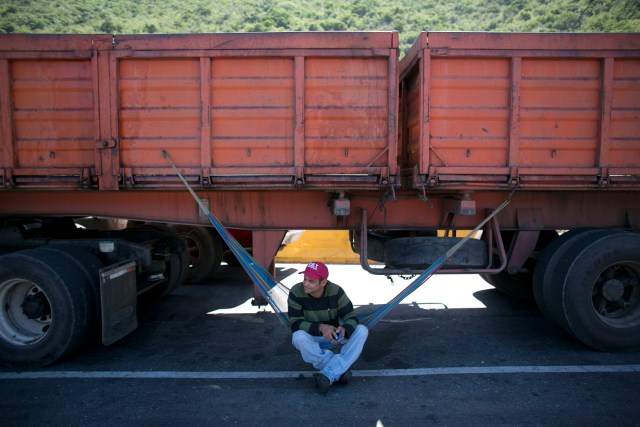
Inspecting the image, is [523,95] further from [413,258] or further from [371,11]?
[371,11]

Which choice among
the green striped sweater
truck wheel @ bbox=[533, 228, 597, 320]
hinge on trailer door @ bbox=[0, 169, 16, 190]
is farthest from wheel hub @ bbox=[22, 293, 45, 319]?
truck wheel @ bbox=[533, 228, 597, 320]

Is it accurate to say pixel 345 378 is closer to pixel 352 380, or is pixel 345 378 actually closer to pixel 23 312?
pixel 352 380

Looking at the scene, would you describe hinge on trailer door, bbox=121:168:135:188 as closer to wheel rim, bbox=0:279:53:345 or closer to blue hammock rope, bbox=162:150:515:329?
blue hammock rope, bbox=162:150:515:329

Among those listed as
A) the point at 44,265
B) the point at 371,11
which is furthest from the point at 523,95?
the point at 371,11

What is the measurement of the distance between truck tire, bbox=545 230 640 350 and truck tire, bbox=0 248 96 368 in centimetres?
473

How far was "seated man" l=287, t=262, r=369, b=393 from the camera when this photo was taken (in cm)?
374

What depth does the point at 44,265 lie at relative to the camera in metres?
4.23

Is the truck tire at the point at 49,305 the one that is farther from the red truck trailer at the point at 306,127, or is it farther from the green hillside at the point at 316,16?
the green hillside at the point at 316,16

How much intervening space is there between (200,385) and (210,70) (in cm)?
300

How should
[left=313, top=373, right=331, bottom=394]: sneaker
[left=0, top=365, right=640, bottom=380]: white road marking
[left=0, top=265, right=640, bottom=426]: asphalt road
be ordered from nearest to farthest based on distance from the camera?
1. [left=0, top=265, right=640, bottom=426]: asphalt road
2. [left=313, top=373, right=331, bottom=394]: sneaker
3. [left=0, top=365, right=640, bottom=380]: white road marking

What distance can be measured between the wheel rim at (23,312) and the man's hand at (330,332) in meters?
2.80

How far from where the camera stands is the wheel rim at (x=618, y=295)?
14.9 feet

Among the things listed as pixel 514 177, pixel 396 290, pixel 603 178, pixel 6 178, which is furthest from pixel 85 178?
pixel 603 178

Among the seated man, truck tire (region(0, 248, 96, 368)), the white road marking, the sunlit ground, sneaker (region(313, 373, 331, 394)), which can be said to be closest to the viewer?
sneaker (region(313, 373, 331, 394))
